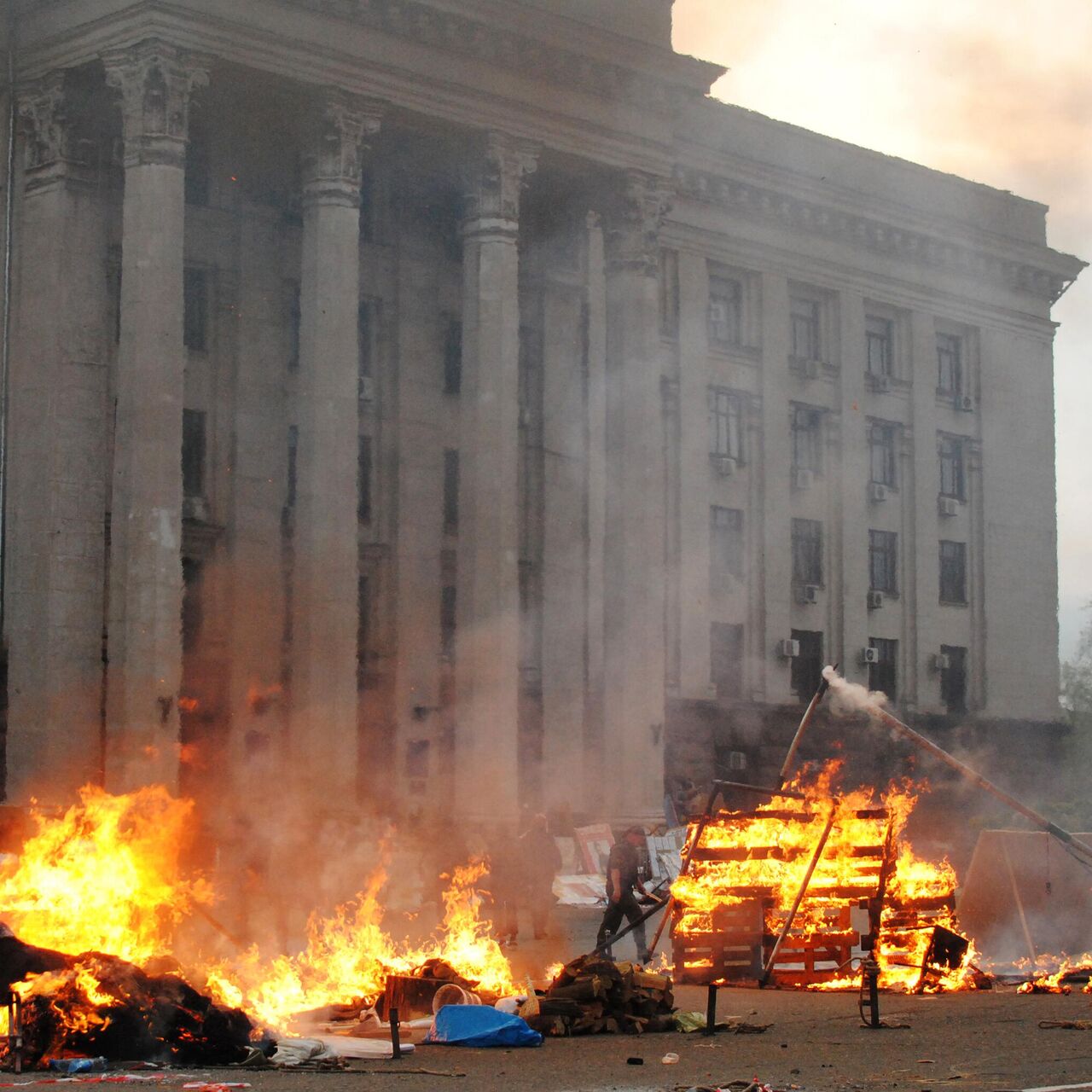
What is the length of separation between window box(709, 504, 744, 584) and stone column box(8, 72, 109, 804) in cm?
1695

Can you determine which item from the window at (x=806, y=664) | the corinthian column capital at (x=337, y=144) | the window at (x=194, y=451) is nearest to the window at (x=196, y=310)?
the window at (x=194, y=451)

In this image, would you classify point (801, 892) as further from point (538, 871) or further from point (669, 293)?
point (669, 293)

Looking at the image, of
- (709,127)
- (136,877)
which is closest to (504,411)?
(709,127)

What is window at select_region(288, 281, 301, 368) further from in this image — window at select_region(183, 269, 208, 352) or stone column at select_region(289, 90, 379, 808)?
stone column at select_region(289, 90, 379, 808)

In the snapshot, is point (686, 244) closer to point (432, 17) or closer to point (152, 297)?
point (432, 17)

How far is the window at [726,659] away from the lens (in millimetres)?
43375

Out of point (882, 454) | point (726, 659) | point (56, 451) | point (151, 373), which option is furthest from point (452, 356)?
point (882, 454)

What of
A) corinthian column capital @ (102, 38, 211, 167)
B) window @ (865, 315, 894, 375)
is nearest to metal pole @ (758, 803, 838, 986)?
corinthian column capital @ (102, 38, 211, 167)

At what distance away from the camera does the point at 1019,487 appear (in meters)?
52.6

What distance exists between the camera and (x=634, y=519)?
117 feet

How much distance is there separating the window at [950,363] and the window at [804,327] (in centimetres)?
508

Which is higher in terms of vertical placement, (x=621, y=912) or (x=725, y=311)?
(x=725, y=311)

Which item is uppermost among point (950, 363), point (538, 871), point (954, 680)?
point (950, 363)

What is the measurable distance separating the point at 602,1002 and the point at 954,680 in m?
36.4
